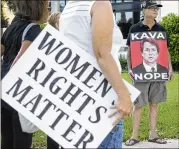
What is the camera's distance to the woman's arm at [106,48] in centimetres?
241

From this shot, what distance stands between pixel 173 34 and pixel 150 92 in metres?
11.7

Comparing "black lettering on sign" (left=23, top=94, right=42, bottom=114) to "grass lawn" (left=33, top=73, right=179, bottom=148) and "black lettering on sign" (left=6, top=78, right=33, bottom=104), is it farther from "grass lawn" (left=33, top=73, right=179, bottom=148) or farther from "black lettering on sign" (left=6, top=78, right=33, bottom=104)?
"grass lawn" (left=33, top=73, right=179, bottom=148)

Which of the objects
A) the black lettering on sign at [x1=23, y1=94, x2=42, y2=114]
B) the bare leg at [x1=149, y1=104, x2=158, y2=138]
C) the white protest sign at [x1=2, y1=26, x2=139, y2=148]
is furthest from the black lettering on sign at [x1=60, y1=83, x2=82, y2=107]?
the bare leg at [x1=149, y1=104, x2=158, y2=138]

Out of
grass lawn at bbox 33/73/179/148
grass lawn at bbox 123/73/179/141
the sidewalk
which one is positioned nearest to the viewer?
the sidewalk

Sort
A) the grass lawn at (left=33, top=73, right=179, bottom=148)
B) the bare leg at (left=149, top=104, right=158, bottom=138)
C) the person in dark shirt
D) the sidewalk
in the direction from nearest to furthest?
1. the person in dark shirt
2. the sidewalk
3. the bare leg at (left=149, top=104, right=158, bottom=138)
4. the grass lawn at (left=33, top=73, right=179, bottom=148)

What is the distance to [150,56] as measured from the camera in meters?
5.84

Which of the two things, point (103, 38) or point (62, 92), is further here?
point (62, 92)

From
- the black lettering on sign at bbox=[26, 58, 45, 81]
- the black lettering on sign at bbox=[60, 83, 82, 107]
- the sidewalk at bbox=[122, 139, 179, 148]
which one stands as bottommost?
the sidewalk at bbox=[122, 139, 179, 148]

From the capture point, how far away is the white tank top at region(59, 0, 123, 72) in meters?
2.55

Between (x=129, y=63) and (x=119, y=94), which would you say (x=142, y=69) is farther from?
(x=119, y=94)

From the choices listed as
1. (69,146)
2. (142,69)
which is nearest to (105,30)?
(69,146)

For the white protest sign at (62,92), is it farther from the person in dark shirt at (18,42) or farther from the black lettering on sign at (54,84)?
the person in dark shirt at (18,42)

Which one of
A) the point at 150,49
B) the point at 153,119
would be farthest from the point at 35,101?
the point at 153,119

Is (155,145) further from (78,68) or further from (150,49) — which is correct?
(78,68)
